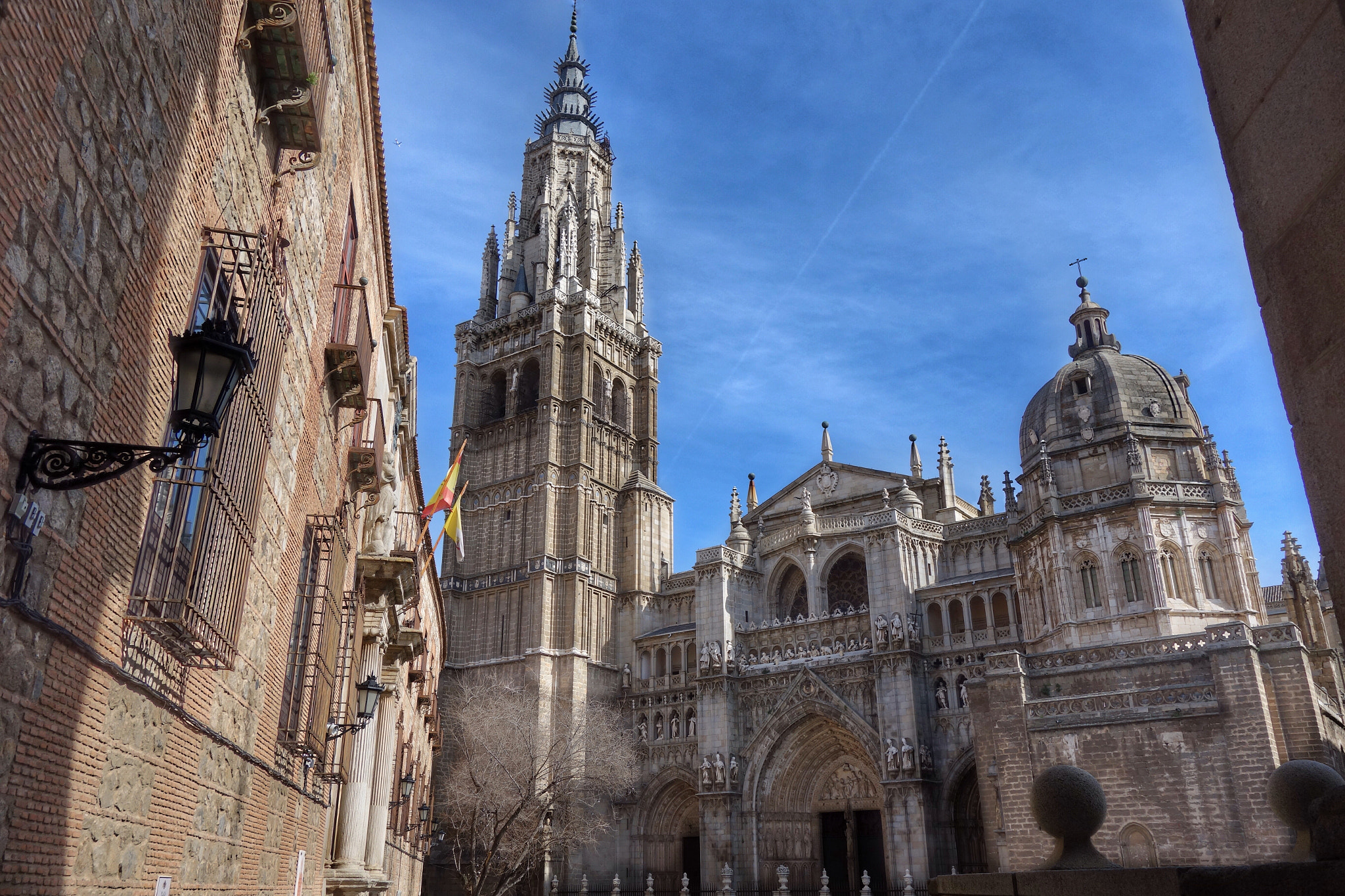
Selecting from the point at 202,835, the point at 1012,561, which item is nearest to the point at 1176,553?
the point at 1012,561

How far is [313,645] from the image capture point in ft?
34.7

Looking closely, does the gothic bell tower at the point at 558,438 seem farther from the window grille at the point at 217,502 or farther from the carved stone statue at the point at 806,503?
the window grille at the point at 217,502

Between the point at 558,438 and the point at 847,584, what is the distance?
16.0 meters

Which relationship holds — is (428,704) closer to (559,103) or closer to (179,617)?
(179,617)

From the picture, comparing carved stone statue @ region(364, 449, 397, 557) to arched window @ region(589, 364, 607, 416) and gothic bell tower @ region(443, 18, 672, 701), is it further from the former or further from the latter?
arched window @ region(589, 364, 607, 416)

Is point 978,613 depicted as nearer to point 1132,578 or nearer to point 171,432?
point 1132,578

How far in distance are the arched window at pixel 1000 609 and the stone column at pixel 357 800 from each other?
Answer: 25.0 m

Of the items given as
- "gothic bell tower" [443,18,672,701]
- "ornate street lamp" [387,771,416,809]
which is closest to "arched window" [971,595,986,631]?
"gothic bell tower" [443,18,672,701]

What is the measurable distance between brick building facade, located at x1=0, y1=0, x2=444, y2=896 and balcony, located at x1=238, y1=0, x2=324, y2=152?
2cm

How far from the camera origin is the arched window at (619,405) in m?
53.0

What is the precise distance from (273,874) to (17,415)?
6.76 m

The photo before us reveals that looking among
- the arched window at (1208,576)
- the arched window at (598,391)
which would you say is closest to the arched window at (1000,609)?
the arched window at (1208,576)

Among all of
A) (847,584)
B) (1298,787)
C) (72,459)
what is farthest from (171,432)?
(847,584)

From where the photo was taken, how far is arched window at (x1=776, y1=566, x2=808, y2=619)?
135ft
